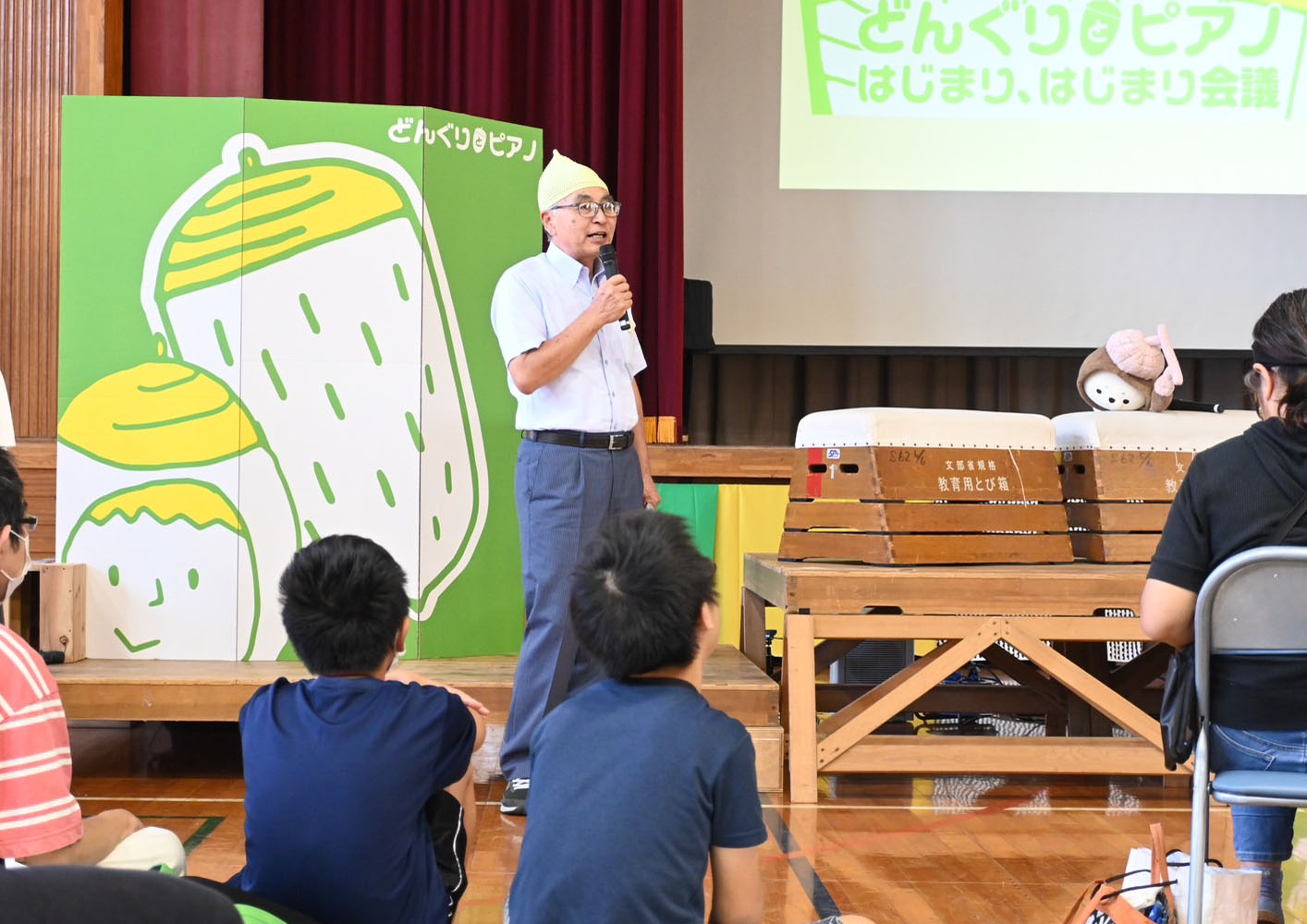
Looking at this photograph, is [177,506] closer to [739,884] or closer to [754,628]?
[754,628]

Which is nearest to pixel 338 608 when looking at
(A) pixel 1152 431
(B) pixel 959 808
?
(B) pixel 959 808

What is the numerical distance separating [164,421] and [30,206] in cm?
167

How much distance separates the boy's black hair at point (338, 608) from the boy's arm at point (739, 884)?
1.79ft

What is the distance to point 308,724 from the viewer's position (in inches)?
60.7

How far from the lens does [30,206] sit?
4.62m

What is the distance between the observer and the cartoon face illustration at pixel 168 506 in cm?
347

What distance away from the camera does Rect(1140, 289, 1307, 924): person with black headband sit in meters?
1.72

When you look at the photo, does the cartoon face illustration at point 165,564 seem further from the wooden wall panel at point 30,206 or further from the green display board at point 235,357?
the wooden wall panel at point 30,206

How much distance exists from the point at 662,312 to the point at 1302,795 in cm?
415

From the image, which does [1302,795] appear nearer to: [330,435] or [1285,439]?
[1285,439]

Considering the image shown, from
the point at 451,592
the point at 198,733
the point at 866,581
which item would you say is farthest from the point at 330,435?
the point at 866,581

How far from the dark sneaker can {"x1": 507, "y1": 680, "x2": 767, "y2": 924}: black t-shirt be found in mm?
1584

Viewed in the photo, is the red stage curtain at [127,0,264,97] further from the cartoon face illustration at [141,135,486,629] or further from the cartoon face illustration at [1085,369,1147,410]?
the cartoon face illustration at [1085,369,1147,410]

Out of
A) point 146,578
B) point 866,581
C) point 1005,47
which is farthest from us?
point 1005,47
